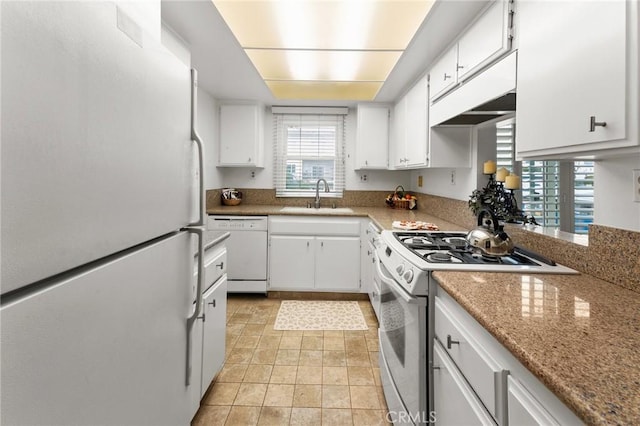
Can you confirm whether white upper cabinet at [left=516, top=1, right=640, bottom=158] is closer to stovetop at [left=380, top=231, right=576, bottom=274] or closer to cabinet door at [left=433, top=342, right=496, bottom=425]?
stovetop at [left=380, top=231, right=576, bottom=274]

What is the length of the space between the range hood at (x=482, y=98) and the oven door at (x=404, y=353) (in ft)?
3.21

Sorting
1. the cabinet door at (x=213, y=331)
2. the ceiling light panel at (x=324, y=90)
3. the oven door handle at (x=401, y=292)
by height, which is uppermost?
the ceiling light panel at (x=324, y=90)

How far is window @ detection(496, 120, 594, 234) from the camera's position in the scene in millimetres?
1469

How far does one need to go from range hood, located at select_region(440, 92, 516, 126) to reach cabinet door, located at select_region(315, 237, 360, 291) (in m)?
1.63

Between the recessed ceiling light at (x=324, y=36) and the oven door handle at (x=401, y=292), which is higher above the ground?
the recessed ceiling light at (x=324, y=36)

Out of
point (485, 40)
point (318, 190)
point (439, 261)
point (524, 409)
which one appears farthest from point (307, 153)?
point (524, 409)

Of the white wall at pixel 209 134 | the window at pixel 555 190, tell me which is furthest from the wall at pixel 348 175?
the window at pixel 555 190

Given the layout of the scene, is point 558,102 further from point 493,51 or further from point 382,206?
point 382,206

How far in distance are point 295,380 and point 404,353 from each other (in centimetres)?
92

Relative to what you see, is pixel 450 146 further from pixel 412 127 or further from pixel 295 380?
pixel 295 380

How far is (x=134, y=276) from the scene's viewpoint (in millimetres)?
769

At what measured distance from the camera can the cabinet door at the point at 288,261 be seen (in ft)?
11.3

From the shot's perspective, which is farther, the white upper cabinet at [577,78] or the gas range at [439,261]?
the gas range at [439,261]

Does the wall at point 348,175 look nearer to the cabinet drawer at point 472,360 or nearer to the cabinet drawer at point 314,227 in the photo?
the cabinet drawer at point 314,227
